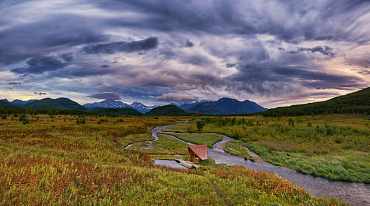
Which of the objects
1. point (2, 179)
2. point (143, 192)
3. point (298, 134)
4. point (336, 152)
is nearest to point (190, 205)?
point (143, 192)

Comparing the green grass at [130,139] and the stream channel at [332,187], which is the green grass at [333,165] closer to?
the stream channel at [332,187]

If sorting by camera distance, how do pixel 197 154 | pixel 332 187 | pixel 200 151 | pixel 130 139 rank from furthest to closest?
1. pixel 130 139
2. pixel 200 151
3. pixel 197 154
4. pixel 332 187

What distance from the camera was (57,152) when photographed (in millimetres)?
26062

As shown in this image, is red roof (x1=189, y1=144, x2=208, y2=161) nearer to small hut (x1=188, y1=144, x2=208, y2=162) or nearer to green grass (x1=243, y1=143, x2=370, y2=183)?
small hut (x1=188, y1=144, x2=208, y2=162)

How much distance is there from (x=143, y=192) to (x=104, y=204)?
3258mm

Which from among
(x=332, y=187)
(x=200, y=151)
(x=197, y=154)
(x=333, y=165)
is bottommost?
(x=332, y=187)

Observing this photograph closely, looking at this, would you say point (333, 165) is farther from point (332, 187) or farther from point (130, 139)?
point (130, 139)

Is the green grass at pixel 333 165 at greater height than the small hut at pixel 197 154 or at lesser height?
lesser

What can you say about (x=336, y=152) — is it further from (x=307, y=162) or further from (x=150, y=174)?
(x=150, y=174)

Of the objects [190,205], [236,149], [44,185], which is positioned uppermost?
[44,185]

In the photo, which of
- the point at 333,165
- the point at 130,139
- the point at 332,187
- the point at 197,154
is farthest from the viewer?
the point at 130,139

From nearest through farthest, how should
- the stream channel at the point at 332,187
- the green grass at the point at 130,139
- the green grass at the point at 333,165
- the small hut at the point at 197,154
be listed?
1. the stream channel at the point at 332,187
2. the green grass at the point at 333,165
3. the small hut at the point at 197,154
4. the green grass at the point at 130,139

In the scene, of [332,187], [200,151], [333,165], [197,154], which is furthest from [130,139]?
[333,165]

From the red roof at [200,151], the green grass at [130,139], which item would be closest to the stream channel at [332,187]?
the red roof at [200,151]
